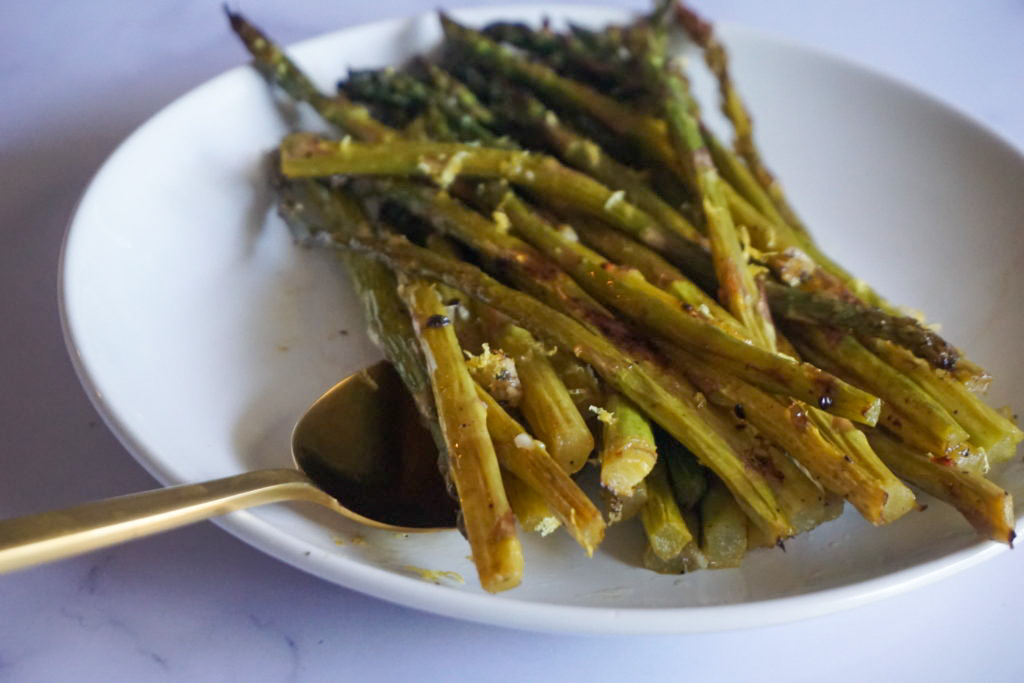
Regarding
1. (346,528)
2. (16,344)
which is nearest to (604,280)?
(346,528)

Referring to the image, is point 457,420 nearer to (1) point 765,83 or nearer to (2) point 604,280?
(2) point 604,280

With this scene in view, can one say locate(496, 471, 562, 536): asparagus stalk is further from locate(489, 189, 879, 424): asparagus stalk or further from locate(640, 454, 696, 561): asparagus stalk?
locate(489, 189, 879, 424): asparagus stalk

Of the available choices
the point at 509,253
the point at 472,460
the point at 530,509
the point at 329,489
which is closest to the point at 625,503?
the point at 530,509

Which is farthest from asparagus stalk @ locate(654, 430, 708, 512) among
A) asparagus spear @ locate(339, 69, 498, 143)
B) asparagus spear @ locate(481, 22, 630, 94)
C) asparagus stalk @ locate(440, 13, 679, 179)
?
asparagus spear @ locate(481, 22, 630, 94)

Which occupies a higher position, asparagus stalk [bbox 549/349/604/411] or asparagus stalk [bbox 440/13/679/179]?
asparagus stalk [bbox 440/13/679/179]

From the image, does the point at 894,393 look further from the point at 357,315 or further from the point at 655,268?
the point at 357,315

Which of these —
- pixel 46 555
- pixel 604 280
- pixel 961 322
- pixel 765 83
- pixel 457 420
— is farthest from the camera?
pixel 765 83
